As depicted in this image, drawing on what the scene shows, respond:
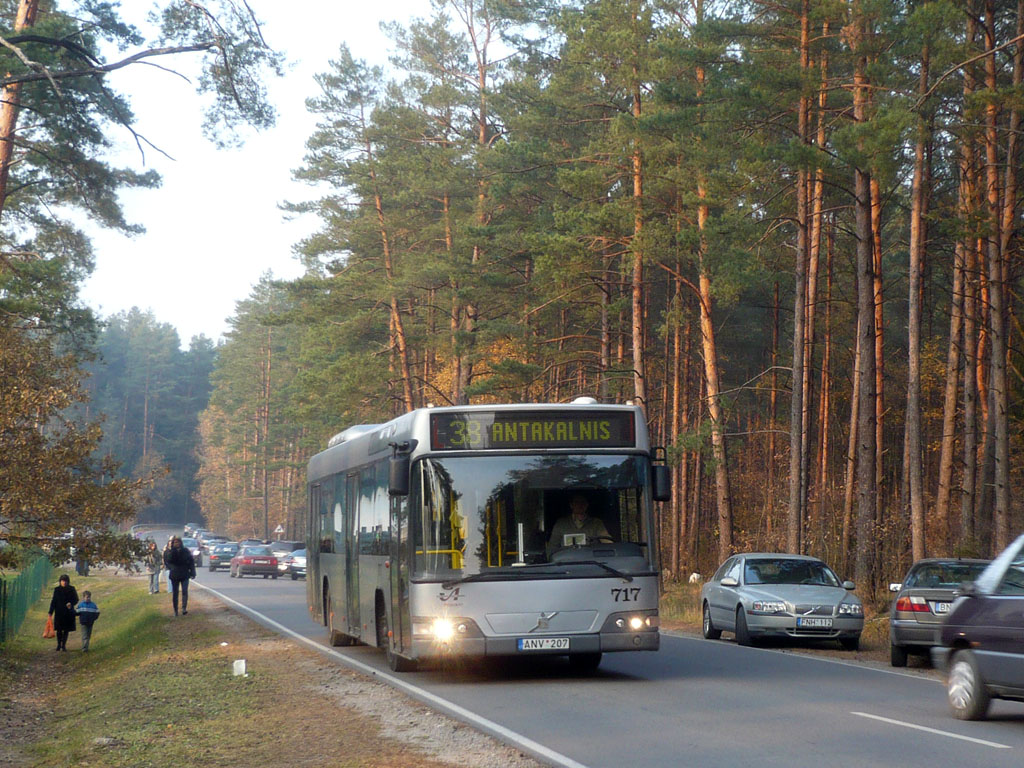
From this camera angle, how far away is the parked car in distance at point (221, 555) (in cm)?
6806

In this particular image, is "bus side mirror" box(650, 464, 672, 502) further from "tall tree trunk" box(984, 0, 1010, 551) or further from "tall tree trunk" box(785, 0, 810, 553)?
"tall tree trunk" box(785, 0, 810, 553)

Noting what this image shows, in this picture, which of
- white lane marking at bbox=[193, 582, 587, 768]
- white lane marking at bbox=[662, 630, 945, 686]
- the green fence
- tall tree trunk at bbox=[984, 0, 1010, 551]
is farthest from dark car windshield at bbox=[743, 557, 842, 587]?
the green fence

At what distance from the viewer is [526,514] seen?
14.1 meters

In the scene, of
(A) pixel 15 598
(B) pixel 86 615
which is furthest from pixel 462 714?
(A) pixel 15 598

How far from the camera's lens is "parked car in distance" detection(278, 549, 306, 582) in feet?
181

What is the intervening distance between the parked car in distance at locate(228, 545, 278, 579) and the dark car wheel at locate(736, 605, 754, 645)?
3860 cm

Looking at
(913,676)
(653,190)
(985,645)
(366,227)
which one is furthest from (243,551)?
(985,645)

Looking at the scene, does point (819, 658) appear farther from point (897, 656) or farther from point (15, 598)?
point (15, 598)

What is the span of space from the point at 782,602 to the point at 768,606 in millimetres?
227

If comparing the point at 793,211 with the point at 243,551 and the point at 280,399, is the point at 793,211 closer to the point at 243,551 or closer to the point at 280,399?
the point at 243,551

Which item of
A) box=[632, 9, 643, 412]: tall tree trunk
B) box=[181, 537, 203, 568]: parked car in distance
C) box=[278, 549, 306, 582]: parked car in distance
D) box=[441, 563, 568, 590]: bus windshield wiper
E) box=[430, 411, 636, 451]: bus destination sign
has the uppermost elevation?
box=[632, 9, 643, 412]: tall tree trunk

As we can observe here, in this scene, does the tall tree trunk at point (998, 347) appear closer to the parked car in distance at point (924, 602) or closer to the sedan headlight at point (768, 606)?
the sedan headlight at point (768, 606)

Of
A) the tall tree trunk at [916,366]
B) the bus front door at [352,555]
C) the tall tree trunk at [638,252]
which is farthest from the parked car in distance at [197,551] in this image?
the bus front door at [352,555]

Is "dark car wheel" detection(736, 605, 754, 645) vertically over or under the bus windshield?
under
